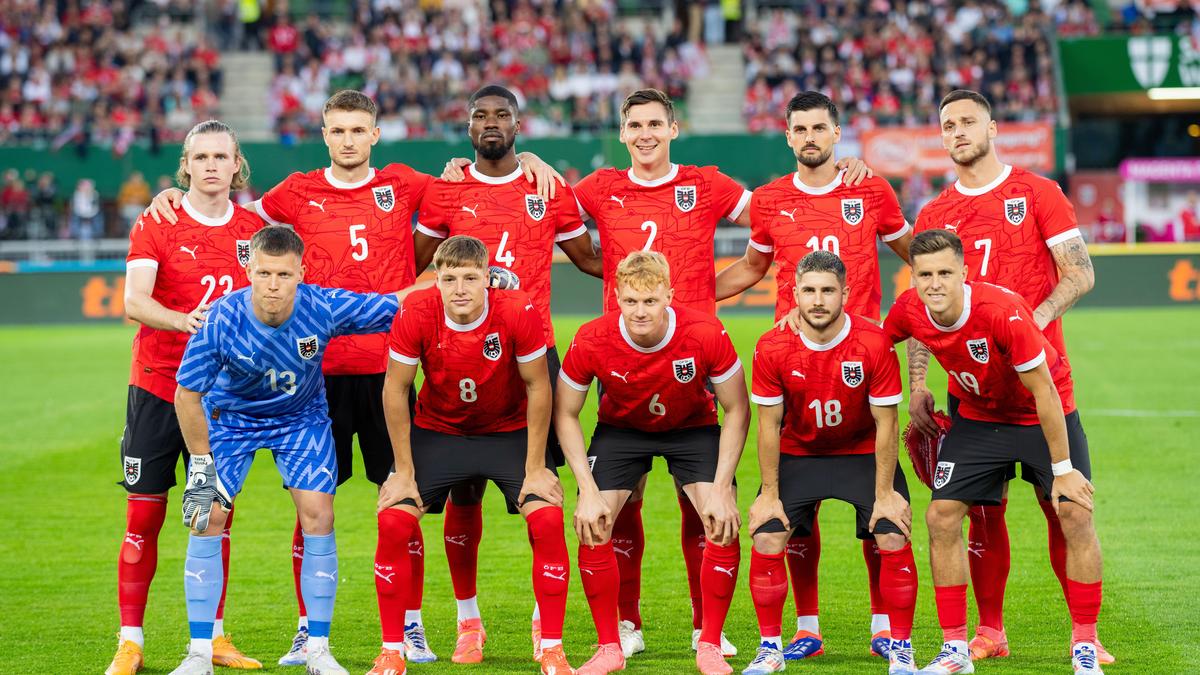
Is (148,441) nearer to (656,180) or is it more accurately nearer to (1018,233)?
(656,180)

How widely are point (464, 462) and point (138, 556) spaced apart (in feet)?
5.27

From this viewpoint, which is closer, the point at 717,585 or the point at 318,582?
the point at 318,582

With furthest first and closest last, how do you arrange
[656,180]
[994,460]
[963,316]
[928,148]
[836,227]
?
1. [928,148]
2. [656,180]
3. [836,227]
4. [994,460]
5. [963,316]

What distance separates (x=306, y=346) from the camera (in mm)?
6457

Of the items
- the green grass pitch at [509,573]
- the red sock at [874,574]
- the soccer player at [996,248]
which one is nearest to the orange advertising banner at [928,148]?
the green grass pitch at [509,573]

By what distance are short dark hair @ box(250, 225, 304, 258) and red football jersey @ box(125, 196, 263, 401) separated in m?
0.58

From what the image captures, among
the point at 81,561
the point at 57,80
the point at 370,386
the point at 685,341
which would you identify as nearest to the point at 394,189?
A: the point at 370,386

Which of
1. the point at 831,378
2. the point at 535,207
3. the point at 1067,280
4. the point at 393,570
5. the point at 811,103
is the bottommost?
the point at 393,570

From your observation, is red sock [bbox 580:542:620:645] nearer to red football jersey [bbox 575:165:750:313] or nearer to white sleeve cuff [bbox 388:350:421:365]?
white sleeve cuff [bbox 388:350:421:365]

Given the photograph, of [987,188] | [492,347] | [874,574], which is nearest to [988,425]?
[874,574]

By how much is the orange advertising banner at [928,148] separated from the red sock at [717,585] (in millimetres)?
23535

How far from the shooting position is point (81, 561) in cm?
926

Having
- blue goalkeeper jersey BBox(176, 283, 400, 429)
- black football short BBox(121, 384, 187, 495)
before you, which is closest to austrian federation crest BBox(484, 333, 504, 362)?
blue goalkeeper jersey BBox(176, 283, 400, 429)

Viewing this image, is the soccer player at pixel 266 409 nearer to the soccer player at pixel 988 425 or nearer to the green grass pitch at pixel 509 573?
the green grass pitch at pixel 509 573
